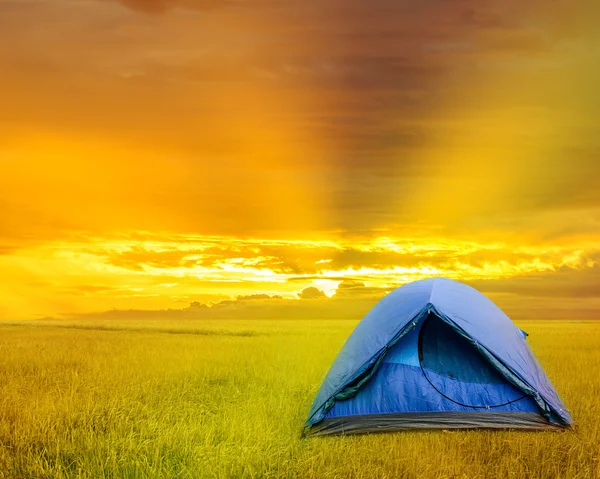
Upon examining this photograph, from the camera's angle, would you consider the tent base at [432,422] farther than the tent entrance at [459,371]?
No

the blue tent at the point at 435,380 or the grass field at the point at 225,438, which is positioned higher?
the blue tent at the point at 435,380

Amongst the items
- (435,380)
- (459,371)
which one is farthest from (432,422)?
(459,371)

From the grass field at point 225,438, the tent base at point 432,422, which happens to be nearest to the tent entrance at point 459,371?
the tent base at point 432,422

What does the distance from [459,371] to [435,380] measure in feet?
1.41

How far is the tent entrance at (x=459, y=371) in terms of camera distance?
9.21 metres

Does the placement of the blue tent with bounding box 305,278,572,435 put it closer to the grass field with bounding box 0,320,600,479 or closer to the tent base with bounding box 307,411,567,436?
the tent base with bounding box 307,411,567,436

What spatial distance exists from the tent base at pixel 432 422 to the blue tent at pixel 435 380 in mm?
15

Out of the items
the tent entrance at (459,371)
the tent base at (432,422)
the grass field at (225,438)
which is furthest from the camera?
the tent entrance at (459,371)

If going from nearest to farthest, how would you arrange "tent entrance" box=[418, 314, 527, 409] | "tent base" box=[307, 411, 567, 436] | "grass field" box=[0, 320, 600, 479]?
"grass field" box=[0, 320, 600, 479], "tent base" box=[307, 411, 567, 436], "tent entrance" box=[418, 314, 527, 409]

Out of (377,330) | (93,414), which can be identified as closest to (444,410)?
(377,330)

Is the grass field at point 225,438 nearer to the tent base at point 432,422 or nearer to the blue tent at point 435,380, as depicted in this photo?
the tent base at point 432,422

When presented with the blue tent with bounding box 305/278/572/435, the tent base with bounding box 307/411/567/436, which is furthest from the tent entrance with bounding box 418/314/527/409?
the tent base with bounding box 307/411/567/436

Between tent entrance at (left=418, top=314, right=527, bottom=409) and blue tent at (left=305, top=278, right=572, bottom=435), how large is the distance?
0.02m

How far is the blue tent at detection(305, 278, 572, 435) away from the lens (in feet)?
29.6
